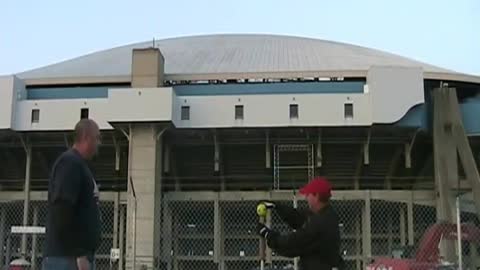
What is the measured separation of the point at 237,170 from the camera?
118 feet

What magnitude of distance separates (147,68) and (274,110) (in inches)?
238

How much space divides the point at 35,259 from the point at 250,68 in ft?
45.4

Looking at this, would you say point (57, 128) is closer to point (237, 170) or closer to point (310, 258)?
point (237, 170)

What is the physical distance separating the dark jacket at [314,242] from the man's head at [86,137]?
1698 mm

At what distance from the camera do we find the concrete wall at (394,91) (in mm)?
30250

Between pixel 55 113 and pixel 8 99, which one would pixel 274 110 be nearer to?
pixel 55 113

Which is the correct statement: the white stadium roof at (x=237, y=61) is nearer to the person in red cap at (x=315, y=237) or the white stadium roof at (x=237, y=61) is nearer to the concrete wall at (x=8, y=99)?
the concrete wall at (x=8, y=99)

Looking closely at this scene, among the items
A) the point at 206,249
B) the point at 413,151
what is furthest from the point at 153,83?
the point at 413,151

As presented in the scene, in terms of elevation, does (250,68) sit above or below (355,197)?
above

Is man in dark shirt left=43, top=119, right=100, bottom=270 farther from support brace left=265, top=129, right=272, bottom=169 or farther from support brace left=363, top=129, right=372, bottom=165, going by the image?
support brace left=363, top=129, right=372, bottom=165

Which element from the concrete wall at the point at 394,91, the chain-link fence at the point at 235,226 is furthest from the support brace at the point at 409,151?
the concrete wall at the point at 394,91

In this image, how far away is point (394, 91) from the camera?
30625mm

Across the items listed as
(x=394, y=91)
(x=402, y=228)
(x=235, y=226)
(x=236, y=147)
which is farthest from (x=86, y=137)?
(x=402, y=228)

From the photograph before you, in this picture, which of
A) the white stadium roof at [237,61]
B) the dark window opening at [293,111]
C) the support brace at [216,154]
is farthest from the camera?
the white stadium roof at [237,61]
